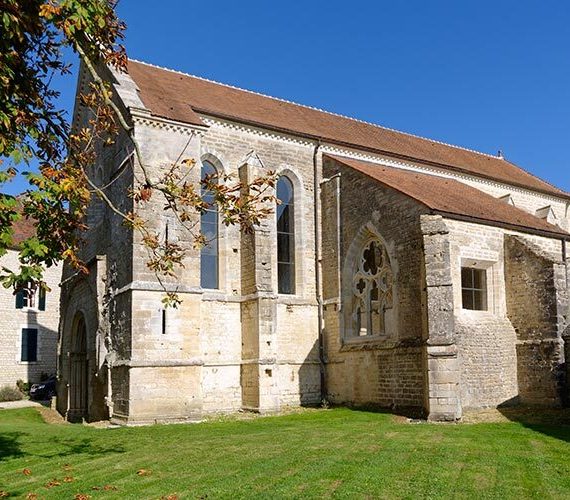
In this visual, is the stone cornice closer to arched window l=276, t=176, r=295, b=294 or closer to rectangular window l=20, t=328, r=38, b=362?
arched window l=276, t=176, r=295, b=294

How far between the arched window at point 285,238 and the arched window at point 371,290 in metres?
2.12

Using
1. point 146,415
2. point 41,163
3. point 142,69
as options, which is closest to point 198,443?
point 146,415

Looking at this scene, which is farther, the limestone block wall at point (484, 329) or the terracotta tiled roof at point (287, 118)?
the terracotta tiled roof at point (287, 118)

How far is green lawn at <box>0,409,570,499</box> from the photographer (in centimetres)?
796

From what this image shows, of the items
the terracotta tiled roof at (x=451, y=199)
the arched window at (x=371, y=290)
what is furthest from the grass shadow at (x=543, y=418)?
the terracotta tiled roof at (x=451, y=199)

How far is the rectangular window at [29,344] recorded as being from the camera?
107ft

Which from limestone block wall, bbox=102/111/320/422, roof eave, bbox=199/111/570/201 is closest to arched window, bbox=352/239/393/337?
limestone block wall, bbox=102/111/320/422

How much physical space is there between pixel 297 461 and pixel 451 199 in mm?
11088

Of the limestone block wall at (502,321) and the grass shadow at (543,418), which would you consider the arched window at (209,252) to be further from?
the grass shadow at (543,418)

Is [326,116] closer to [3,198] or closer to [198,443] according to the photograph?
[198,443]

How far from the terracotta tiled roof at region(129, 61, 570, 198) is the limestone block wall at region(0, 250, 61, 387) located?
1417 cm

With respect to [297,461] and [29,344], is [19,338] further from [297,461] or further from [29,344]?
[297,461]

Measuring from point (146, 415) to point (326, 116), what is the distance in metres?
14.5

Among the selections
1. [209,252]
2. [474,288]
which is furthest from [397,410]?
[209,252]
